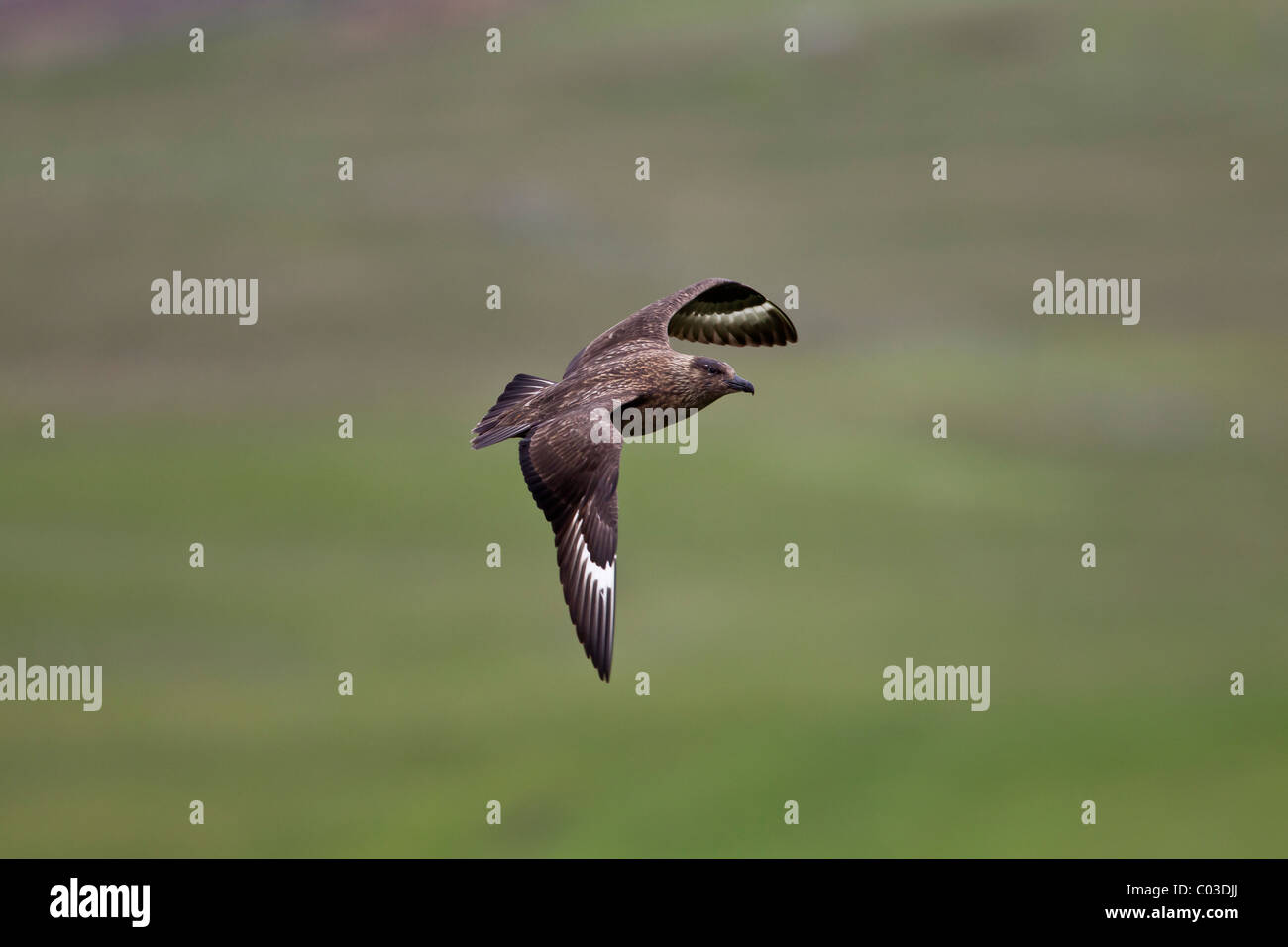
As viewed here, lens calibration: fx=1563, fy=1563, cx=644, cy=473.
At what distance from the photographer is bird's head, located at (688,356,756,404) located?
13406 millimetres

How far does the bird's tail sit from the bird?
0.04ft

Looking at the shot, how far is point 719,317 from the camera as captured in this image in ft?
51.9

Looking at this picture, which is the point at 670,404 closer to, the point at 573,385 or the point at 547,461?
the point at 573,385

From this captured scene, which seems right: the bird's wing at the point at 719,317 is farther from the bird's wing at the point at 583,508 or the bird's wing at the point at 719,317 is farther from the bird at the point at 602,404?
the bird's wing at the point at 583,508

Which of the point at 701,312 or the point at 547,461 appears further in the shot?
the point at 701,312

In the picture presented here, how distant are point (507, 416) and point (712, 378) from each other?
1812 mm

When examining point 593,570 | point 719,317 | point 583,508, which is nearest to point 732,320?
point 719,317

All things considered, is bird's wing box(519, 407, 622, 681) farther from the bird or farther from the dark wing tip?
the dark wing tip

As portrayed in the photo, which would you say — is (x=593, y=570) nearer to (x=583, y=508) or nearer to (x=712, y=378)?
(x=583, y=508)

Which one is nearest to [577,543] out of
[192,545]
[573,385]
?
[573,385]

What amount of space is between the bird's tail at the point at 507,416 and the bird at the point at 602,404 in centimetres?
1

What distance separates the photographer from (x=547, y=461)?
11945mm

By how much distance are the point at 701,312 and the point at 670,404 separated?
2814 millimetres

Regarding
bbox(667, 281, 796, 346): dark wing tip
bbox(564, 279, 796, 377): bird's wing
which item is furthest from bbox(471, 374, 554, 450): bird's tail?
bbox(667, 281, 796, 346): dark wing tip
